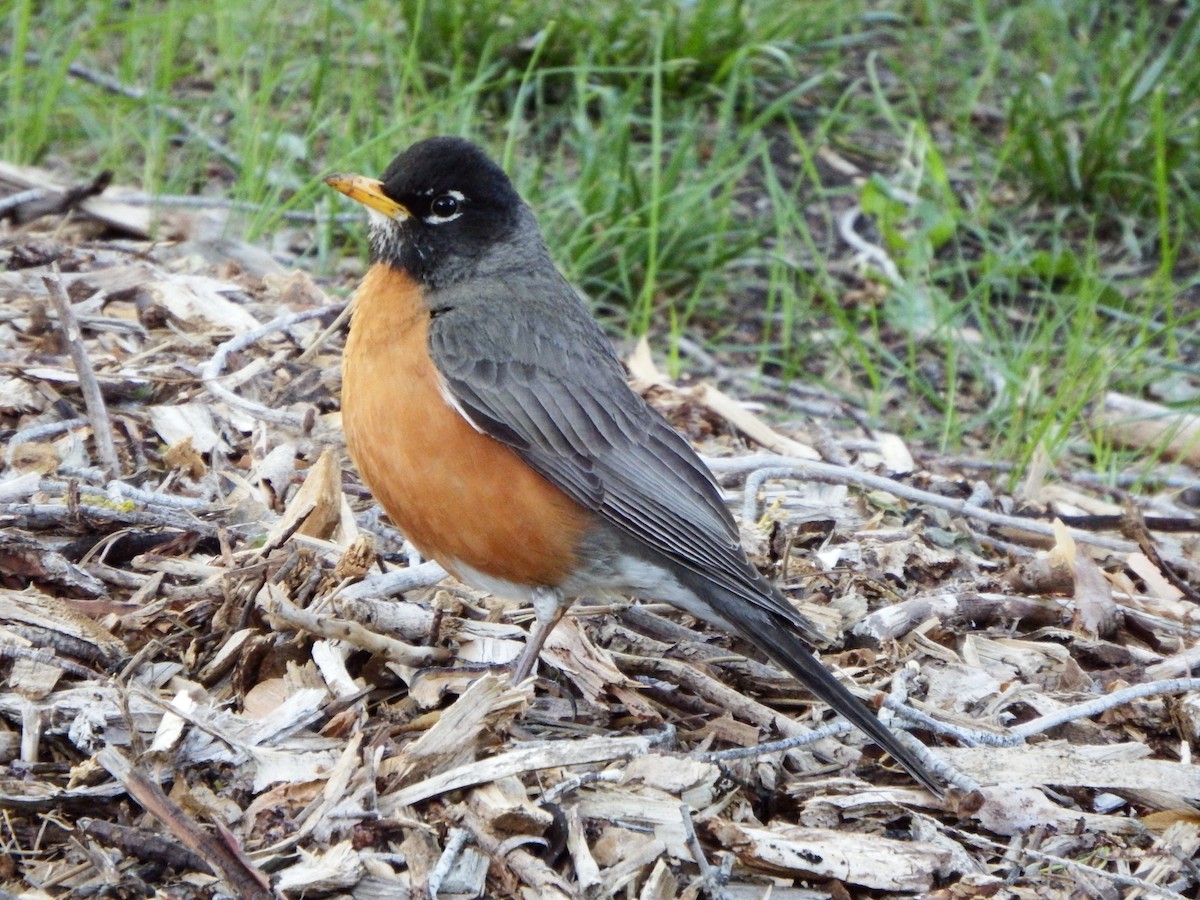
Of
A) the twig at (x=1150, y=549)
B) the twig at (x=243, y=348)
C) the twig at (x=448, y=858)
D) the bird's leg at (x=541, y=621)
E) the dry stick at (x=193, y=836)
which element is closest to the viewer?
the dry stick at (x=193, y=836)

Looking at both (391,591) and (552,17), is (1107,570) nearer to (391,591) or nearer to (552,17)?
(391,591)

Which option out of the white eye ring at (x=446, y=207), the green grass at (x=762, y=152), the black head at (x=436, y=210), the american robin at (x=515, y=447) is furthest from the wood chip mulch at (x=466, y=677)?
the green grass at (x=762, y=152)

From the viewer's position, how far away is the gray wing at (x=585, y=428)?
4328mm

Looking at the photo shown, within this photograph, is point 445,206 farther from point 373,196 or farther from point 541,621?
point 541,621

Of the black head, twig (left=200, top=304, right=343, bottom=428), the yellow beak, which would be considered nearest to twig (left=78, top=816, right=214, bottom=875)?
twig (left=200, top=304, right=343, bottom=428)

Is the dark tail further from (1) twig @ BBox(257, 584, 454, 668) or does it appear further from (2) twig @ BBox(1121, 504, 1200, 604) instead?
(2) twig @ BBox(1121, 504, 1200, 604)

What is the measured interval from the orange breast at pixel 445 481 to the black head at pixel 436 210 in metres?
0.46

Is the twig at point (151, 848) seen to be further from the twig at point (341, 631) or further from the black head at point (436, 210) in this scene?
the black head at point (436, 210)

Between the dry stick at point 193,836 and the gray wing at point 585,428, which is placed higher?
the gray wing at point 585,428

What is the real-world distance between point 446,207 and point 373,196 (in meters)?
0.24

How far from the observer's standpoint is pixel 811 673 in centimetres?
394

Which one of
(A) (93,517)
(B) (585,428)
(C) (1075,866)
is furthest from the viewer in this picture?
(B) (585,428)

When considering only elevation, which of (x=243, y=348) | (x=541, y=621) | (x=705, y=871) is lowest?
(x=705, y=871)

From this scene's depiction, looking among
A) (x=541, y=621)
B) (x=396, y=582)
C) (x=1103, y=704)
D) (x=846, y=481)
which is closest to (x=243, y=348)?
(x=396, y=582)
